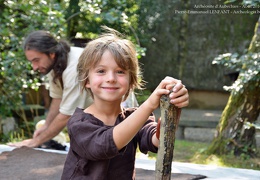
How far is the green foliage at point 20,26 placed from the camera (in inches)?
189

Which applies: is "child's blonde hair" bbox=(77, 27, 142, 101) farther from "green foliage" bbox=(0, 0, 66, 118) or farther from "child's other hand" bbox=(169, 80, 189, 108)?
"green foliage" bbox=(0, 0, 66, 118)

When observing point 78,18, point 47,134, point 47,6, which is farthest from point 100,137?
point 78,18

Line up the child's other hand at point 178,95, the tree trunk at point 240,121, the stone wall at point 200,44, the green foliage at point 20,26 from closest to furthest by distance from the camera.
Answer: the child's other hand at point 178,95, the tree trunk at point 240,121, the green foliage at point 20,26, the stone wall at point 200,44

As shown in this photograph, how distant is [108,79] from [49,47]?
1.80m

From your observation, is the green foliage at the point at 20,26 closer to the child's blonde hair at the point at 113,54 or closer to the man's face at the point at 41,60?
the man's face at the point at 41,60

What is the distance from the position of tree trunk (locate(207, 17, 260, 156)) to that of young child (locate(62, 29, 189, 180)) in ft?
9.35

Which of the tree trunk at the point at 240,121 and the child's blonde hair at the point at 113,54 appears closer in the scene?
the child's blonde hair at the point at 113,54

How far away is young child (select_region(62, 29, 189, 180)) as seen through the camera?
5.35 ft

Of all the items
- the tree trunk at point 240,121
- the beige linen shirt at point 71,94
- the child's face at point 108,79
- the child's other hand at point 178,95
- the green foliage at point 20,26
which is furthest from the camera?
the green foliage at point 20,26

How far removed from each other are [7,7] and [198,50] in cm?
748

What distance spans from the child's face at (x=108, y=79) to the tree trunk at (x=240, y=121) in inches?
115

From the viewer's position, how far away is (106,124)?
1.83 meters

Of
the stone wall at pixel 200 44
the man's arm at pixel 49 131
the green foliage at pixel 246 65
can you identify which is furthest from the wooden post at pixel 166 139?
the stone wall at pixel 200 44

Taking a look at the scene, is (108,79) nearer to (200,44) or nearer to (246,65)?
(246,65)
